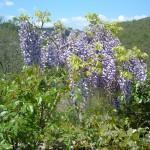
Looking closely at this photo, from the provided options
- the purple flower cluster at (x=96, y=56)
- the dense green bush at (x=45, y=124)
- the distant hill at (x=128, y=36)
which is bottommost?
the dense green bush at (x=45, y=124)

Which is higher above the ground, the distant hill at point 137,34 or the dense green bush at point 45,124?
the distant hill at point 137,34

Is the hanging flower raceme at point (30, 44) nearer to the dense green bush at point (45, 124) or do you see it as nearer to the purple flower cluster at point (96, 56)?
the purple flower cluster at point (96, 56)

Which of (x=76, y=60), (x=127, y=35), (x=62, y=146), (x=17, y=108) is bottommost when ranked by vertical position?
(x=62, y=146)

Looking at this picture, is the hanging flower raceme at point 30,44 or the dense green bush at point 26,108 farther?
the hanging flower raceme at point 30,44

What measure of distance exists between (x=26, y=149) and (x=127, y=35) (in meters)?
82.1

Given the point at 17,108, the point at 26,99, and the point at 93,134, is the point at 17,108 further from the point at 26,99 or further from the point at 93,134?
the point at 93,134

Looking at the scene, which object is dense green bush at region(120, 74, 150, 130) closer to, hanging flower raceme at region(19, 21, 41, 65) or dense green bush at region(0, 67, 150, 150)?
dense green bush at region(0, 67, 150, 150)

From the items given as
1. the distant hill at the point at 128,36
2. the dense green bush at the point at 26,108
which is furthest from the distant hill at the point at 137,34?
the dense green bush at the point at 26,108

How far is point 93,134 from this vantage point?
5918 millimetres

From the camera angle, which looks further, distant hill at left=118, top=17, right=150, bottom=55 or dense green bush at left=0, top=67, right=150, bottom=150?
distant hill at left=118, top=17, right=150, bottom=55

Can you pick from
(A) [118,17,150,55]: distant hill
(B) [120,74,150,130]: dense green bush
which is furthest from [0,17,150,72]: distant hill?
(B) [120,74,150,130]: dense green bush

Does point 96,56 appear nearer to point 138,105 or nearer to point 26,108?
point 138,105

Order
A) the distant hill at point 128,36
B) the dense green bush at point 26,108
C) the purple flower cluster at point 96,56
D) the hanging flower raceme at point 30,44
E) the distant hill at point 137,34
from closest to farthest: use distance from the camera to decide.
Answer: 1. the dense green bush at point 26,108
2. the purple flower cluster at point 96,56
3. the hanging flower raceme at point 30,44
4. the distant hill at point 128,36
5. the distant hill at point 137,34

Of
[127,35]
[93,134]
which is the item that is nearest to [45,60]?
[93,134]
